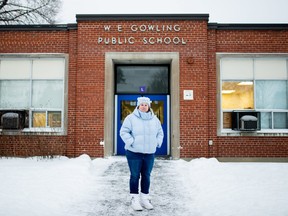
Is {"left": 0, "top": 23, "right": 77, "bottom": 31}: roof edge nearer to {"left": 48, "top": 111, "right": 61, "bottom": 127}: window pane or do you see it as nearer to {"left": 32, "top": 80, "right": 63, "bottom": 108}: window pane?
{"left": 32, "top": 80, "right": 63, "bottom": 108}: window pane

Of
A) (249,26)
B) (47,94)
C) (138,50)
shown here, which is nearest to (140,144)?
(138,50)

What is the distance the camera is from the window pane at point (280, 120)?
33.8 feet

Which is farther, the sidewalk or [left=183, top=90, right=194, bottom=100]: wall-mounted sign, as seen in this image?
[left=183, top=90, right=194, bottom=100]: wall-mounted sign

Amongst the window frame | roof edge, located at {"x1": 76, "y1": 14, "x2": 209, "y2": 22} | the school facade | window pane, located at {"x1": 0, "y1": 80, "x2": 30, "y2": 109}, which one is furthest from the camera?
window pane, located at {"x1": 0, "y1": 80, "x2": 30, "y2": 109}

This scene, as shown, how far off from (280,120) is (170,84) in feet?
14.0

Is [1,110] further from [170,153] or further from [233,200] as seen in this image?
[233,200]

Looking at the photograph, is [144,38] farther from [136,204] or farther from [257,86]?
[136,204]

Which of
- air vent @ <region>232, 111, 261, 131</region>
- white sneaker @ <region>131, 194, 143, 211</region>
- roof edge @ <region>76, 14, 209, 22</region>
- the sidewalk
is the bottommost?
the sidewalk

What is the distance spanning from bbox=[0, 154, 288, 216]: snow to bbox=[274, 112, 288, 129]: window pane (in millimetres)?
2159

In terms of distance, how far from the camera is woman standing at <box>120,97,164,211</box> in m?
4.89

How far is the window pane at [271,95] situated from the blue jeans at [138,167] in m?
6.82

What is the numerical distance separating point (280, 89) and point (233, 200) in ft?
21.8

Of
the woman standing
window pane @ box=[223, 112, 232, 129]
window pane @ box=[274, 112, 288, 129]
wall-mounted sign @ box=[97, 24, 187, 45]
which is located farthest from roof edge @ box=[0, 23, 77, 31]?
window pane @ box=[274, 112, 288, 129]

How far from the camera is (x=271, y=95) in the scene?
1038 centimetres
